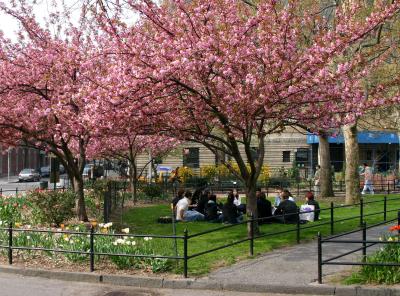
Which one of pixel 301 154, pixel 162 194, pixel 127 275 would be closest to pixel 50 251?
pixel 127 275

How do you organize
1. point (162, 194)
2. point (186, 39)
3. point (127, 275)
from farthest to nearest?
point (162, 194)
point (186, 39)
point (127, 275)

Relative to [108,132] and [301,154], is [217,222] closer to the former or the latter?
[108,132]

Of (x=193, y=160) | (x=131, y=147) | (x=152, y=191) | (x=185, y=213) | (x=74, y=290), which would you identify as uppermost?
(x=131, y=147)

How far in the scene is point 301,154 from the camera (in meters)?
49.9

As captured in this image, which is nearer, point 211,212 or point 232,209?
point 232,209

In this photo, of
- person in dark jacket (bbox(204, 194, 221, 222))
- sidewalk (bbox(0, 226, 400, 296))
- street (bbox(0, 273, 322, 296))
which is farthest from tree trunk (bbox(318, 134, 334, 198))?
street (bbox(0, 273, 322, 296))

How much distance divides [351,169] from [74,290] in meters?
16.7

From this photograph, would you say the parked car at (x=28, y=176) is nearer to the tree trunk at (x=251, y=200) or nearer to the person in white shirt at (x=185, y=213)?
the person in white shirt at (x=185, y=213)

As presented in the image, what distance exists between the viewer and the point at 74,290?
9.72m

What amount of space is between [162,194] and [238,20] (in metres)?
17.2

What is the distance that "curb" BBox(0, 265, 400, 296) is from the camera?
8.76 meters

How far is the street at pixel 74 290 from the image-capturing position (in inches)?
369

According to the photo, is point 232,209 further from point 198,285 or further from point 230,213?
point 198,285

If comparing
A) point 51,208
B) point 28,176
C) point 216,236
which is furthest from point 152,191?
point 28,176
